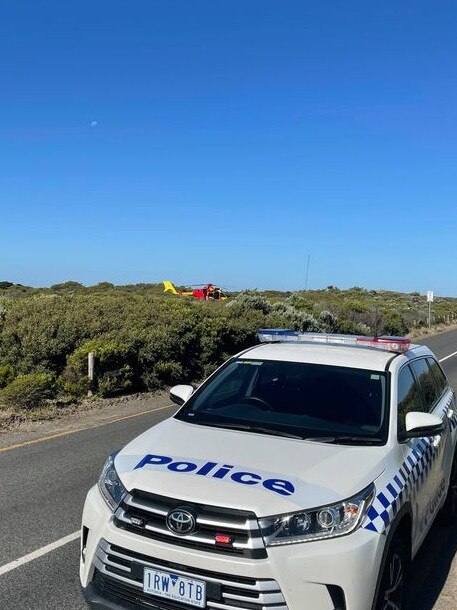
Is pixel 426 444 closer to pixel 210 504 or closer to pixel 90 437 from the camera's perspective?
pixel 210 504

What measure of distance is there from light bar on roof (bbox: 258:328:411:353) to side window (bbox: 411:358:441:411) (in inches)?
7.2

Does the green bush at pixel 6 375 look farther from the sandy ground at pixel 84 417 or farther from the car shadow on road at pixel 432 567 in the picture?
the car shadow on road at pixel 432 567

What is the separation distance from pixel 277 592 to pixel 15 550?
2.79 metres

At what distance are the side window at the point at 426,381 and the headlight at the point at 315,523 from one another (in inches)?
81.9

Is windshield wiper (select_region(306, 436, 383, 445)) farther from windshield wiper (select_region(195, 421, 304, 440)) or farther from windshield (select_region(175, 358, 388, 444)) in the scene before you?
windshield wiper (select_region(195, 421, 304, 440))

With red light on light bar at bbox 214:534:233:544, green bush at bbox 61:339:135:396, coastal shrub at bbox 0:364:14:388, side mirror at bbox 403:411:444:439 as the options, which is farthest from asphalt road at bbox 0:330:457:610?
coastal shrub at bbox 0:364:14:388

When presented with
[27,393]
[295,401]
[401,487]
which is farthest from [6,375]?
[401,487]

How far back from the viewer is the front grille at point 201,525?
2.88 m

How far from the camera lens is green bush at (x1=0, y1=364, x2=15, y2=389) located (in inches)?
506

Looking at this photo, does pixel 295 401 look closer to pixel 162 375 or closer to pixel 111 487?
pixel 111 487

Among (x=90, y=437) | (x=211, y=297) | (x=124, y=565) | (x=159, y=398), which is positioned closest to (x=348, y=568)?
(x=124, y=565)

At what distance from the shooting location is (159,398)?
13.4m

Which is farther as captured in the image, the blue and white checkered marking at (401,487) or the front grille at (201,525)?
the blue and white checkered marking at (401,487)

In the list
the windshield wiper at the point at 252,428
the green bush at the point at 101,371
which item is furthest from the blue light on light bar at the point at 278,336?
the green bush at the point at 101,371
